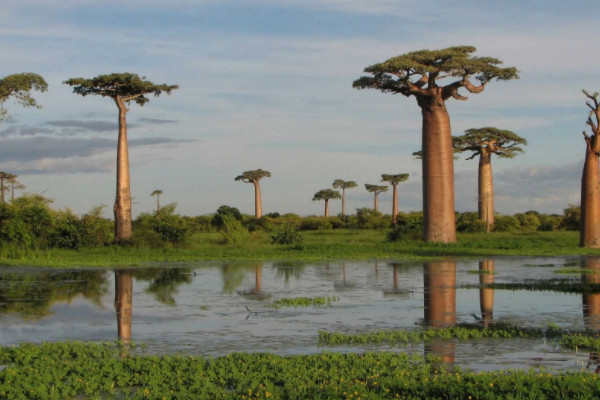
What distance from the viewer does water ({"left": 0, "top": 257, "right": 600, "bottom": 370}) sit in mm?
8414

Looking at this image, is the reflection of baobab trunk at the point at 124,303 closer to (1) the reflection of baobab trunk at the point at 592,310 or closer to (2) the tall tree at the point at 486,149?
(1) the reflection of baobab trunk at the point at 592,310

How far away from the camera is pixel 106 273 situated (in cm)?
1836

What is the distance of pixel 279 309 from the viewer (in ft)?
38.3

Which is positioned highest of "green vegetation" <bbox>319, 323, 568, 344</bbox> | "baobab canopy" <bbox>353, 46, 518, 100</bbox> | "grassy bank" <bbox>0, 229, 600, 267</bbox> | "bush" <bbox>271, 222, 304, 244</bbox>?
"baobab canopy" <bbox>353, 46, 518, 100</bbox>

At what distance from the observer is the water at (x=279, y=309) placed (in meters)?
8.41

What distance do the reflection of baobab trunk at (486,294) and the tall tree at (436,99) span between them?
6.72 metres

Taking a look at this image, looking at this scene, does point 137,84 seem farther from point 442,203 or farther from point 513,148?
point 513,148

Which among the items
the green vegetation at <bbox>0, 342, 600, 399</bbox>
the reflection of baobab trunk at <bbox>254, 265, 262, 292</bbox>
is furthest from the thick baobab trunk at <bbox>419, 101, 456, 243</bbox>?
the green vegetation at <bbox>0, 342, 600, 399</bbox>

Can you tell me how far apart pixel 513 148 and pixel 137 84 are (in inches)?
857

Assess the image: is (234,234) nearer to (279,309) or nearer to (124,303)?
(124,303)

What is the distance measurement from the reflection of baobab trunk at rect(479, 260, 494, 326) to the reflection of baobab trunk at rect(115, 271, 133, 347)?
13.3 ft

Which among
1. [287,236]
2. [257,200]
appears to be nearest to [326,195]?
[257,200]

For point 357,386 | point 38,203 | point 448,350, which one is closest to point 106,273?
point 38,203

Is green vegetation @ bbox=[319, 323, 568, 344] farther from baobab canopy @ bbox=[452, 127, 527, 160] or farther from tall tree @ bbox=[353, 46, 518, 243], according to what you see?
baobab canopy @ bbox=[452, 127, 527, 160]
